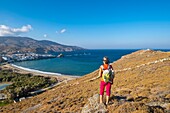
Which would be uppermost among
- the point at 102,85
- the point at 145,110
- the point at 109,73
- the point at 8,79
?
the point at 109,73

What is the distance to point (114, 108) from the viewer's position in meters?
7.73

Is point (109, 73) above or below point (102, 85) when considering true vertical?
above

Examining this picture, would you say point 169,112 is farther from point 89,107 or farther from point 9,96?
point 9,96

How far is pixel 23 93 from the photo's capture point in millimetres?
40812

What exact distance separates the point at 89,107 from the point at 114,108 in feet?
4.87

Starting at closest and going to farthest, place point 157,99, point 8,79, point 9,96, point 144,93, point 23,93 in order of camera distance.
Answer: point 157,99, point 144,93, point 9,96, point 23,93, point 8,79

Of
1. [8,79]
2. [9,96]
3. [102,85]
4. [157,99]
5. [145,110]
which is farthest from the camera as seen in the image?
[8,79]

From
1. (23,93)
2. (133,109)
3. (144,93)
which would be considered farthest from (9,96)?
(133,109)

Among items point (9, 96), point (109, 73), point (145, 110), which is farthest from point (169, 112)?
point (9, 96)

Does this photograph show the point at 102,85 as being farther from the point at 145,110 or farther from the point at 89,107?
the point at 145,110

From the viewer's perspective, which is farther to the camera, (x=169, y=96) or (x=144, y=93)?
(x=144, y=93)

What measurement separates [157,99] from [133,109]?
2.73 m

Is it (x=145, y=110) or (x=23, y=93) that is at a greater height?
(x=145, y=110)

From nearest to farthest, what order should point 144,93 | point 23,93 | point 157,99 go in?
point 157,99, point 144,93, point 23,93
